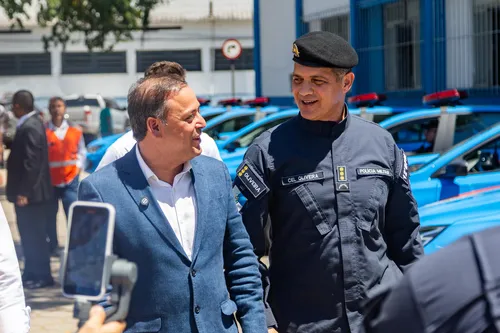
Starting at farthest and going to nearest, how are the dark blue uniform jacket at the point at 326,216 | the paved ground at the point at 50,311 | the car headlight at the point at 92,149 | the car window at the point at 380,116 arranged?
1. the car headlight at the point at 92,149
2. the car window at the point at 380,116
3. the paved ground at the point at 50,311
4. the dark blue uniform jacket at the point at 326,216

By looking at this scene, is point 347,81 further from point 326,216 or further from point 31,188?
point 31,188

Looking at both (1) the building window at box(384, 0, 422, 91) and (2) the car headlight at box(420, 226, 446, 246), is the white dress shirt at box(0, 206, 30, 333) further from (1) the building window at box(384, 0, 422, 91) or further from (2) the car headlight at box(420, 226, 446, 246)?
(1) the building window at box(384, 0, 422, 91)

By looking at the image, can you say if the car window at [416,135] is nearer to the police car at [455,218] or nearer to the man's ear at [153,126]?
the police car at [455,218]

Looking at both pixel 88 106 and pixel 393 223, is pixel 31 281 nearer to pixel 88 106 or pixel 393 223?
pixel 393 223

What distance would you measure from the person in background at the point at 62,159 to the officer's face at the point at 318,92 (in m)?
6.58

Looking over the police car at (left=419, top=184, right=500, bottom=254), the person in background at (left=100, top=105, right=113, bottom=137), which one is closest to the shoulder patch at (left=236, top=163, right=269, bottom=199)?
the police car at (left=419, top=184, right=500, bottom=254)

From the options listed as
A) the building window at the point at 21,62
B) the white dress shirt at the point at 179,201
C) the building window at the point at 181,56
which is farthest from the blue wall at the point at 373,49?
the building window at the point at 21,62

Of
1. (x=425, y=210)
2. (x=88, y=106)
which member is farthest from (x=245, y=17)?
(x=425, y=210)

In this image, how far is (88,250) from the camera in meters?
1.79

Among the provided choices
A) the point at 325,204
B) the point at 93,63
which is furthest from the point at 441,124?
the point at 93,63

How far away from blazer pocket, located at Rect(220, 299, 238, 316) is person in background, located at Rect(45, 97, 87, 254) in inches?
269

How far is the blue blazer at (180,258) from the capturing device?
3.12 metres

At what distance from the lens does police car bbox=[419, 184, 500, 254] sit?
19.4ft

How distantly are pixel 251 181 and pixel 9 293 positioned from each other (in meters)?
0.96
